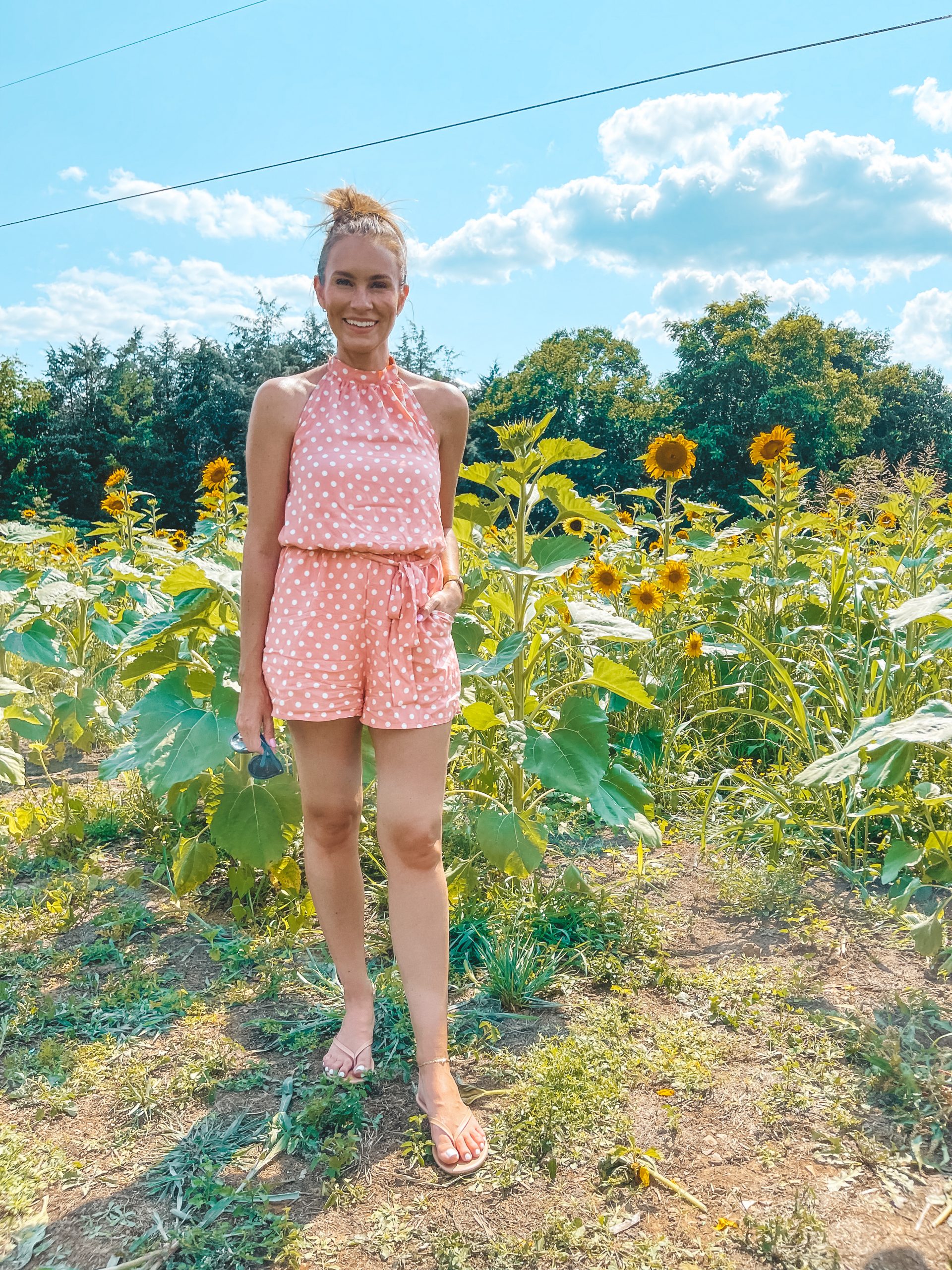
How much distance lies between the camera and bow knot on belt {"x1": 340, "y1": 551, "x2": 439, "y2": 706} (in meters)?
1.62

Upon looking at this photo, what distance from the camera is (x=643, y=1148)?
62.3 inches

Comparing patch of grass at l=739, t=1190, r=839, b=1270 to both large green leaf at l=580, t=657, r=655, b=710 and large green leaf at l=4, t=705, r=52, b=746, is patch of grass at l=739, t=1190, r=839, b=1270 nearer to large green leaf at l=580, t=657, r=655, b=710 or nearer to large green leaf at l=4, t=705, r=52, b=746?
large green leaf at l=580, t=657, r=655, b=710

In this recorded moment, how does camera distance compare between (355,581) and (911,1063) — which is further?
(911,1063)

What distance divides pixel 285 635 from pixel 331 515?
0.75 feet

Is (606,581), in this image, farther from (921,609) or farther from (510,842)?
(921,609)

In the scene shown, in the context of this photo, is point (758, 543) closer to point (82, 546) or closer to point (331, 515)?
point (331, 515)

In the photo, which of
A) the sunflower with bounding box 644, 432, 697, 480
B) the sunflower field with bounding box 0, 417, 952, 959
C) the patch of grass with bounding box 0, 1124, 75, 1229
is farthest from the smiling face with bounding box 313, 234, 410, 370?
the sunflower with bounding box 644, 432, 697, 480

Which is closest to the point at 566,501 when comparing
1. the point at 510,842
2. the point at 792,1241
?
the point at 510,842

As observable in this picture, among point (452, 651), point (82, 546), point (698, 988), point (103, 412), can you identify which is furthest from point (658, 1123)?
point (103, 412)

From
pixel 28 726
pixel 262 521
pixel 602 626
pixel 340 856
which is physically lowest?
pixel 28 726

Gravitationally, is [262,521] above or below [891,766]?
above

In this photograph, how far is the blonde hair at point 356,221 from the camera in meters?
1.66

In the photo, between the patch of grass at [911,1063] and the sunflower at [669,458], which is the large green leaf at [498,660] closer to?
the patch of grass at [911,1063]

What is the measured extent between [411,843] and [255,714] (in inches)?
15.3
